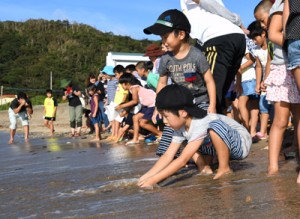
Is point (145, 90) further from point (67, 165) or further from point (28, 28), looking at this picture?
point (28, 28)

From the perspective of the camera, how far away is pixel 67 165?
5.71 meters

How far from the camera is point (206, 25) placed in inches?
194

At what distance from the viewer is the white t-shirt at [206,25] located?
15.9ft

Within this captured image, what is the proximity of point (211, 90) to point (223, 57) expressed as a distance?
0.56m

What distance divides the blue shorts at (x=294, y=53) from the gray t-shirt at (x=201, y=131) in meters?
0.73

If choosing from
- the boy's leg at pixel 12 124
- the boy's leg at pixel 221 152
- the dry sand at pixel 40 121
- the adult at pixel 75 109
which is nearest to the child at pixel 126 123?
the adult at pixel 75 109

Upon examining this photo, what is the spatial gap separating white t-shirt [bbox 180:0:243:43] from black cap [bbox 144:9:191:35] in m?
0.73

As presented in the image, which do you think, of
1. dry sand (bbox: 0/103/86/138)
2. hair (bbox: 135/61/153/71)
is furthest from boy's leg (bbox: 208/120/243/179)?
dry sand (bbox: 0/103/86/138)

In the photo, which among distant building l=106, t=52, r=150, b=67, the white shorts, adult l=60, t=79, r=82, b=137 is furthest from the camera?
distant building l=106, t=52, r=150, b=67

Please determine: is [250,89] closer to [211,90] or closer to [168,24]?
[211,90]

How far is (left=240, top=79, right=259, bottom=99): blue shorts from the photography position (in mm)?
7336

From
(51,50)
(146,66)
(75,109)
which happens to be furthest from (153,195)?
(51,50)

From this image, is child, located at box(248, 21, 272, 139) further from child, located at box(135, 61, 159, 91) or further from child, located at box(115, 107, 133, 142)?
child, located at box(115, 107, 133, 142)

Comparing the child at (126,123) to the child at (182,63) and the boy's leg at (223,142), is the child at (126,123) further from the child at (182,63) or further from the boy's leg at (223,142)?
the boy's leg at (223,142)
